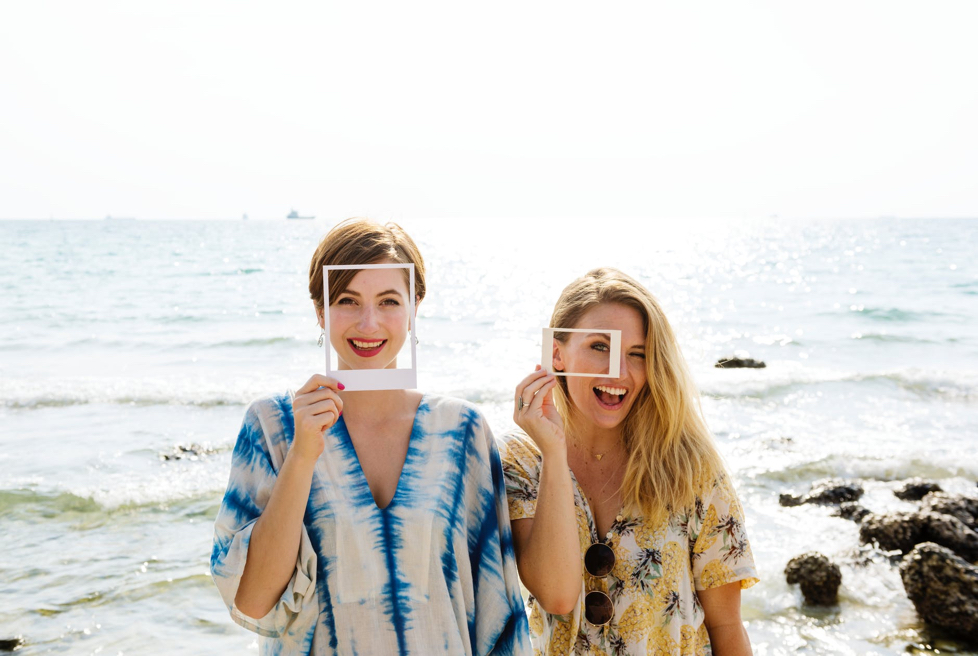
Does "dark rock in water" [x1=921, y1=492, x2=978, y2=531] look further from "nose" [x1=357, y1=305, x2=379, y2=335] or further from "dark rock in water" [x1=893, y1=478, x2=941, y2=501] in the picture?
"nose" [x1=357, y1=305, x2=379, y2=335]

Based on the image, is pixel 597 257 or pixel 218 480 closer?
pixel 218 480

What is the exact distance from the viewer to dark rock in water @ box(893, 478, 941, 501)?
9.03 meters

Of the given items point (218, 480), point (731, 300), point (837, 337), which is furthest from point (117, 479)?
point (731, 300)

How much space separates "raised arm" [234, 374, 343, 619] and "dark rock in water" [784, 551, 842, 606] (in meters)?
5.19

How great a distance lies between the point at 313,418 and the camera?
7.04 feet

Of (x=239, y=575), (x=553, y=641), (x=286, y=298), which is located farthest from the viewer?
(x=286, y=298)

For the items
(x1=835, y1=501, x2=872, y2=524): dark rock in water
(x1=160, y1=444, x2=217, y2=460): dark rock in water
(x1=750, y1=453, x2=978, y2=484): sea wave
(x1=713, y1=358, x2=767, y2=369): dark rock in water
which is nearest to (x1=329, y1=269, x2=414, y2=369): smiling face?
(x1=835, y1=501, x2=872, y2=524): dark rock in water

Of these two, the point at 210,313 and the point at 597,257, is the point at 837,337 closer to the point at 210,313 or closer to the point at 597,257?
the point at 210,313

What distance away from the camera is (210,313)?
2502 cm

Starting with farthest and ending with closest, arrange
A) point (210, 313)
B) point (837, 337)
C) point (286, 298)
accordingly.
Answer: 1. point (286, 298)
2. point (210, 313)
3. point (837, 337)

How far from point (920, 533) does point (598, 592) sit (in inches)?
231

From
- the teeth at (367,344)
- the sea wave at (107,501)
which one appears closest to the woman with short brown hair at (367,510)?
the teeth at (367,344)

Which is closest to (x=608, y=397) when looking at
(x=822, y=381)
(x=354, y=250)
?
(x=354, y=250)

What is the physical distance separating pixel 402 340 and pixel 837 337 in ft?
71.5
